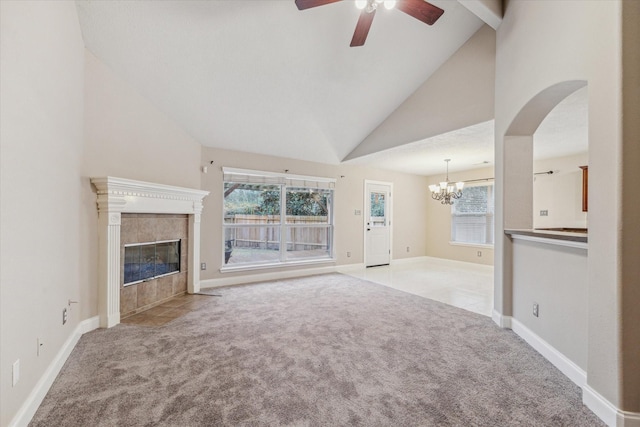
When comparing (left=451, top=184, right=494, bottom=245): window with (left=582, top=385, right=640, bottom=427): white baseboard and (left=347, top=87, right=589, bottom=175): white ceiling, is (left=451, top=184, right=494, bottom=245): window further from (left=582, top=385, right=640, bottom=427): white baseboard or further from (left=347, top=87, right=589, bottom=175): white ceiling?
(left=582, top=385, right=640, bottom=427): white baseboard

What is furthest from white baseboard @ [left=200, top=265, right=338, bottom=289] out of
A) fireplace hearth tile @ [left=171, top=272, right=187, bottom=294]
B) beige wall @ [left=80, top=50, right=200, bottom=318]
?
beige wall @ [left=80, top=50, right=200, bottom=318]

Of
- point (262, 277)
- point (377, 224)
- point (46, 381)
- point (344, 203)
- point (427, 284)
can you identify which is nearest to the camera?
point (46, 381)

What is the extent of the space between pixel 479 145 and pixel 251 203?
3.97 m

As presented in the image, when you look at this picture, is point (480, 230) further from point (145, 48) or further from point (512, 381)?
point (145, 48)

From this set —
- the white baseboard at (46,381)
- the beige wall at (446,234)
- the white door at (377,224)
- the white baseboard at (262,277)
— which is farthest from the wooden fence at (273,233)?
the beige wall at (446,234)

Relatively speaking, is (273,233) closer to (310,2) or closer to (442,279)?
(442,279)

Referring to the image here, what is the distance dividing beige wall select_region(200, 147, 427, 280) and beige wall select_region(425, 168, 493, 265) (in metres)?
0.19

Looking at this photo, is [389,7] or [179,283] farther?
[179,283]

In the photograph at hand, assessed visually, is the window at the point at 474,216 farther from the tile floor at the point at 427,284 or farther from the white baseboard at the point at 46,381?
the white baseboard at the point at 46,381

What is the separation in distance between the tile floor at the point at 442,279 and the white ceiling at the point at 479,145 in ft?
7.58

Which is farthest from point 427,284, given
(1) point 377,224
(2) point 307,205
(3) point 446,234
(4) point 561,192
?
(4) point 561,192

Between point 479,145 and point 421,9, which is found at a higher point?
point 421,9

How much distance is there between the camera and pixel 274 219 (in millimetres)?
5371

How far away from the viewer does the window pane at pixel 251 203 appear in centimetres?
491
